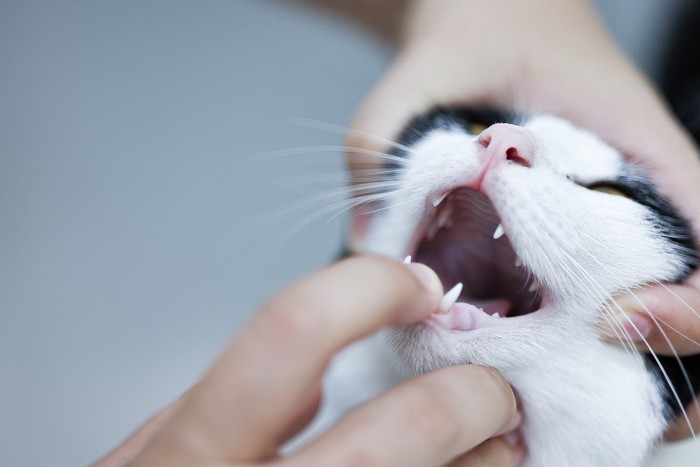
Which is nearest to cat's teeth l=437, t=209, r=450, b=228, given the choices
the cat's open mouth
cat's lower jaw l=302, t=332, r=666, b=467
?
the cat's open mouth

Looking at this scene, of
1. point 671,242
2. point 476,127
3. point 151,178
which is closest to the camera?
point 671,242

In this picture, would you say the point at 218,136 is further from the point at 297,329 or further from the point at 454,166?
the point at 297,329

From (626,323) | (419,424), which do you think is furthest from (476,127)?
(419,424)

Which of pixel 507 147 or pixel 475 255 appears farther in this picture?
pixel 475 255

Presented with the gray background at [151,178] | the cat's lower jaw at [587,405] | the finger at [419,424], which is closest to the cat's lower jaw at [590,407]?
the cat's lower jaw at [587,405]

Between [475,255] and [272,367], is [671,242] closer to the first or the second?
[475,255]
